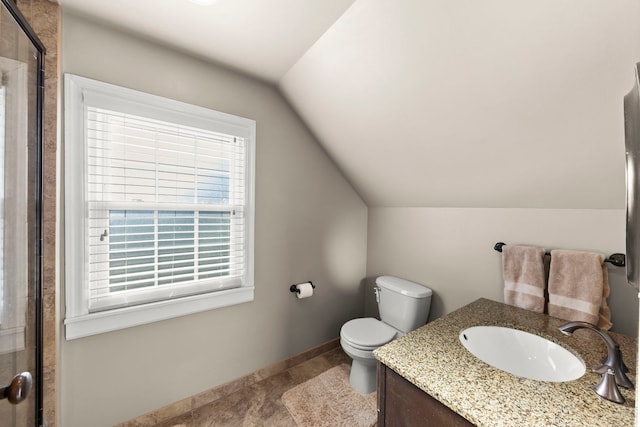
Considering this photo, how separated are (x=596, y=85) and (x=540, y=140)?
28 cm

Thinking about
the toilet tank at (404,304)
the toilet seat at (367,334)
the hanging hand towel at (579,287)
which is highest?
the hanging hand towel at (579,287)

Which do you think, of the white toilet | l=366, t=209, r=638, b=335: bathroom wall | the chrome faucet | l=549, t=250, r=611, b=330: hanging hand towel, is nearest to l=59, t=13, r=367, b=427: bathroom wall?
l=366, t=209, r=638, b=335: bathroom wall

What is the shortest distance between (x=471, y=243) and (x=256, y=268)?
155 cm

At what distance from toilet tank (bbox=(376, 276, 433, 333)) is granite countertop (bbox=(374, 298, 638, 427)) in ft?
2.17

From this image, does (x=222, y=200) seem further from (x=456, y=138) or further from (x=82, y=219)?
(x=456, y=138)

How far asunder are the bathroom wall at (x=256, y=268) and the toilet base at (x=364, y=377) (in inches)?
19.8

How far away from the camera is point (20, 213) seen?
3.01 ft

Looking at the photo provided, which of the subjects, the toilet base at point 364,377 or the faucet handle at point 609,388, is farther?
the toilet base at point 364,377

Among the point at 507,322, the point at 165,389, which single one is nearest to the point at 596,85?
the point at 507,322

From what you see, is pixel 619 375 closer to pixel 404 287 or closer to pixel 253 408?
pixel 404 287

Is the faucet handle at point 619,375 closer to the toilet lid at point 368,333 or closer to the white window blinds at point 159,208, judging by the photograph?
the toilet lid at point 368,333

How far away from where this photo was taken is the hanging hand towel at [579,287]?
3.94 ft

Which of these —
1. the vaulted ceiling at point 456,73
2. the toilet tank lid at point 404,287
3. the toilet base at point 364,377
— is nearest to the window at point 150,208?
the vaulted ceiling at point 456,73

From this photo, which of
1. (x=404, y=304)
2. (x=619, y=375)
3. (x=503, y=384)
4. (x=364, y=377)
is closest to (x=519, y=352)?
(x=619, y=375)
